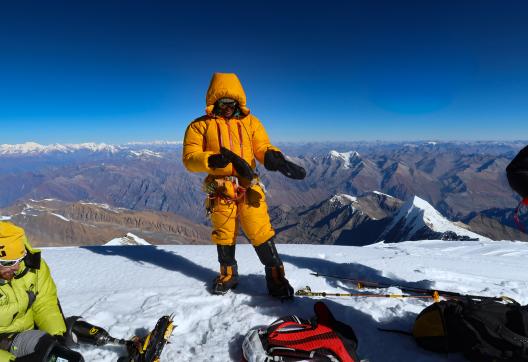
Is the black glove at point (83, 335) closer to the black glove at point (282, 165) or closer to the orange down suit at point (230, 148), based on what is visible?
the orange down suit at point (230, 148)

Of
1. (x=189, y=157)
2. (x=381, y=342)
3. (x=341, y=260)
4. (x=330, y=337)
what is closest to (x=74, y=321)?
(x=189, y=157)

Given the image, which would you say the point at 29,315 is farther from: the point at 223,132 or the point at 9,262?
the point at 223,132

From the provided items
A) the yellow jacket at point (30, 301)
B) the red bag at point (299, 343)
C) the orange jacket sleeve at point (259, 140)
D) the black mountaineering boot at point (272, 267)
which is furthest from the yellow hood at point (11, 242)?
the orange jacket sleeve at point (259, 140)

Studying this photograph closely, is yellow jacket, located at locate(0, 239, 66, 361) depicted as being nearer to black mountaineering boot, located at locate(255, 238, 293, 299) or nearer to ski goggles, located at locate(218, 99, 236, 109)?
black mountaineering boot, located at locate(255, 238, 293, 299)

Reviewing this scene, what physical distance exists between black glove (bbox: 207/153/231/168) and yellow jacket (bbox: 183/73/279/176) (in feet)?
1.06

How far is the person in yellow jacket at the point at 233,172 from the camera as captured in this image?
5.85m

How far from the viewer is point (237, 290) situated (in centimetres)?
631

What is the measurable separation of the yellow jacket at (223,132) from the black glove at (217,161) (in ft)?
1.06

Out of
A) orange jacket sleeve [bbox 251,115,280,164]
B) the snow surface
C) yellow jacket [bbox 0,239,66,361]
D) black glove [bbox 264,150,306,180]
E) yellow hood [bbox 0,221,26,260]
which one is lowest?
the snow surface

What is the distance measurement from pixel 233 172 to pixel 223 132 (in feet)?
2.50

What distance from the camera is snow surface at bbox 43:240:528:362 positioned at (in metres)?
4.44

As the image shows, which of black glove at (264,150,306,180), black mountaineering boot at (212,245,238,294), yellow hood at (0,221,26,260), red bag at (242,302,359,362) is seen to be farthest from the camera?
black mountaineering boot at (212,245,238,294)

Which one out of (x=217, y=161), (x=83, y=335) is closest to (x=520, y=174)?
(x=217, y=161)

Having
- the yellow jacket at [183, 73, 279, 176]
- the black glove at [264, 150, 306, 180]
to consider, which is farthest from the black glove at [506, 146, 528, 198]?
the yellow jacket at [183, 73, 279, 176]
